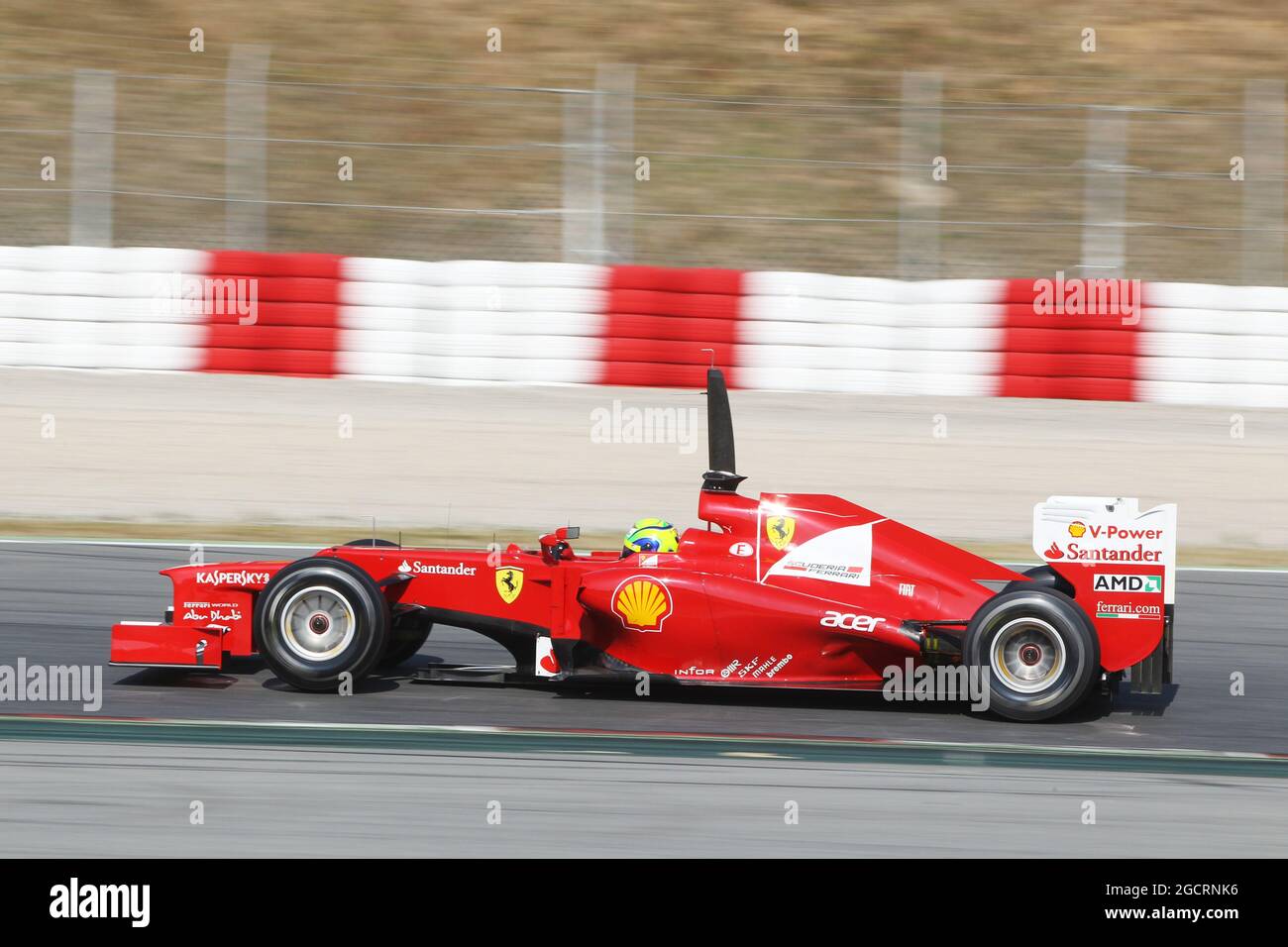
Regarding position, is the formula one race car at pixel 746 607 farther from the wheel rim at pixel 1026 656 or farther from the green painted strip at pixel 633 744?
the green painted strip at pixel 633 744

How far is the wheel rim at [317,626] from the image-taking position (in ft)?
22.0

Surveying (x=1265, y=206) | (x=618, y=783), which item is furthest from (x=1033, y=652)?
(x=1265, y=206)

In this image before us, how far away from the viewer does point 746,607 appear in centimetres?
648

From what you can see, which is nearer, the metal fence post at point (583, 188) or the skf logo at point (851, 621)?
the skf logo at point (851, 621)

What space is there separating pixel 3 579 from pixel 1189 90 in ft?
48.6

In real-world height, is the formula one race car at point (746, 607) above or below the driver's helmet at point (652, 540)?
below

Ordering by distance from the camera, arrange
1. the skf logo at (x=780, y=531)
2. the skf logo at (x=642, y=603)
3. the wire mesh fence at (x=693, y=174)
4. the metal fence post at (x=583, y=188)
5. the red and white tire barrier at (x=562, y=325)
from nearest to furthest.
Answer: the skf logo at (x=642, y=603) < the skf logo at (x=780, y=531) < the red and white tire barrier at (x=562, y=325) < the metal fence post at (x=583, y=188) < the wire mesh fence at (x=693, y=174)

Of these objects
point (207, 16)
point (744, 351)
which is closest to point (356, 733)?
point (744, 351)

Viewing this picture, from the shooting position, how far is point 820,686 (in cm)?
649

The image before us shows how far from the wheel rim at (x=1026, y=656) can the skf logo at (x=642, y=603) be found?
1348mm

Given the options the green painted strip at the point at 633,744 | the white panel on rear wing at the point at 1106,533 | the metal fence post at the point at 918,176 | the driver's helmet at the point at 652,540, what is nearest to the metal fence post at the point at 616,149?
the metal fence post at the point at 918,176

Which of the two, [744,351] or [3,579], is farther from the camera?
[744,351]
